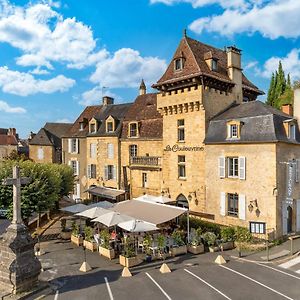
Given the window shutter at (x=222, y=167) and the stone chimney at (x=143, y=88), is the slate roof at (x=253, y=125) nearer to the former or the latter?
the window shutter at (x=222, y=167)

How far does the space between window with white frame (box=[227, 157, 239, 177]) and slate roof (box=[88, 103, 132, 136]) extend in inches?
543

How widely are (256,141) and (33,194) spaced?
624 inches

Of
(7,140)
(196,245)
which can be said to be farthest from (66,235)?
(7,140)

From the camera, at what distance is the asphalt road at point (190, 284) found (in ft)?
42.5

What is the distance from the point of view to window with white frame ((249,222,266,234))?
69.9 feet

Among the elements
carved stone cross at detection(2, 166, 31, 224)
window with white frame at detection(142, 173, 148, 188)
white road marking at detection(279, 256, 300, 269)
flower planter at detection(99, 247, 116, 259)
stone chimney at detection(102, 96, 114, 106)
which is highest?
stone chimney at detection(102, 96, 114, 106)

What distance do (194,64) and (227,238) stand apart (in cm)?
1401

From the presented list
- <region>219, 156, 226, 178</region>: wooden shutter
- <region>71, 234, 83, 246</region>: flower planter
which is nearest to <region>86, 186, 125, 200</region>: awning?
<region>71, 234, 83, 246</region>: flower planter

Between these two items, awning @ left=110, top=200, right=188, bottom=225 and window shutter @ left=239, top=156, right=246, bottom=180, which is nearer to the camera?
awning @ left=110, top=200, right=188, bottom=225

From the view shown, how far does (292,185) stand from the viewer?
23.0m

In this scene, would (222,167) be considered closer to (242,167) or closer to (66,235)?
(242,167)

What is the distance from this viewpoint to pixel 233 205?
23.6 m

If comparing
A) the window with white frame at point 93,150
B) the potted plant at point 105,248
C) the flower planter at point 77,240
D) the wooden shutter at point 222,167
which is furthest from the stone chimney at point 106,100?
the potted plant at point 105,248

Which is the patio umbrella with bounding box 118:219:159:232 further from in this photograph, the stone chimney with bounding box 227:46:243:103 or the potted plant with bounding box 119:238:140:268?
the stone chimney with bounding box 227:46:243:103
